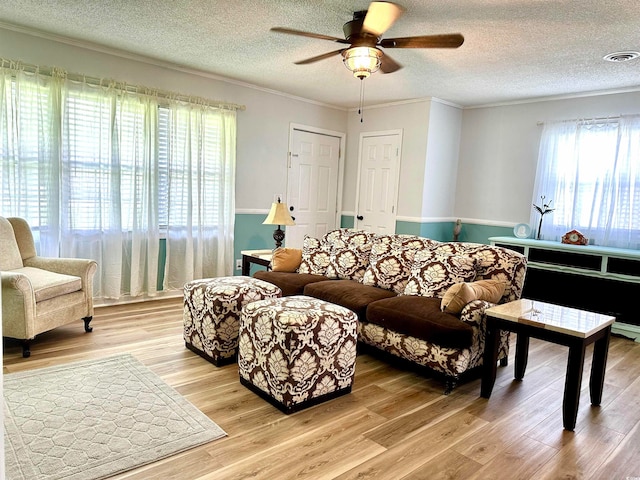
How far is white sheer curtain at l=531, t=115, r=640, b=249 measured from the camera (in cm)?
458

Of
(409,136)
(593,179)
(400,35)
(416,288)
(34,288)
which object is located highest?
(400,35)

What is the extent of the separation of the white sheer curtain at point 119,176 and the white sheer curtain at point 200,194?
0.04 ft

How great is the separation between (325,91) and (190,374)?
3849mm

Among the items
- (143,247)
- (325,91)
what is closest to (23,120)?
(143,247)

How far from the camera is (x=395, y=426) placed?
7.93 ft

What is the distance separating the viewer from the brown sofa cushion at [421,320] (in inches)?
A: 106

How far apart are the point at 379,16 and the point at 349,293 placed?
198 cm

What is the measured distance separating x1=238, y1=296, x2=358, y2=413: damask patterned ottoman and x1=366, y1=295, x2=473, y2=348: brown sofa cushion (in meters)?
0.44

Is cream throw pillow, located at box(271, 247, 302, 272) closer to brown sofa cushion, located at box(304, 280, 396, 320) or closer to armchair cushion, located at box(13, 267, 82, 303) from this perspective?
brown sofa cushion, located at box(304, 280, 396, 320)

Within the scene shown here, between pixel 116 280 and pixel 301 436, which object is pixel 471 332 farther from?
pixel 116 280

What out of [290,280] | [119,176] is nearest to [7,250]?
[119,176]

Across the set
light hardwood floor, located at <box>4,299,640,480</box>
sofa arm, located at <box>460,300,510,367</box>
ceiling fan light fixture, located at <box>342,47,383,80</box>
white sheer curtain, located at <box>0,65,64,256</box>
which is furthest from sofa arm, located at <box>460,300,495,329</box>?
white sheer curtain, located at <box>0,65,64,256</box>

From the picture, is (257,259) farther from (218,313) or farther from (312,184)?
(312,184)

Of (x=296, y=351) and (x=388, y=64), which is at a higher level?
(x=388, y=64)
